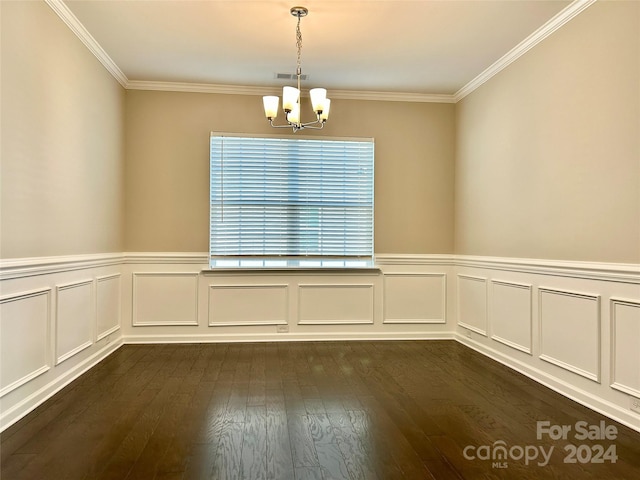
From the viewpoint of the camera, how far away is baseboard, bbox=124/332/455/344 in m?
4.94

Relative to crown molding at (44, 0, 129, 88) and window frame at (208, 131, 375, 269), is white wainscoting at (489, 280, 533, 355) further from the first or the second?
crown molding at (44, 0, 129, 88)

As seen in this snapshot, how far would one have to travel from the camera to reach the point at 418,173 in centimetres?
532

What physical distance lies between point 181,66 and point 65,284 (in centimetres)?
236

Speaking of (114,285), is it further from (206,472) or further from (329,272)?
(206,472)

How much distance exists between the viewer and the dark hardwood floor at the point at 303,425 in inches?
88.0

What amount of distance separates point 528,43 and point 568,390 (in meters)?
2.79

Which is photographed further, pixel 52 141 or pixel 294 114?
pixel 294 114

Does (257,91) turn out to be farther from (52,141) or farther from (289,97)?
(52,141)

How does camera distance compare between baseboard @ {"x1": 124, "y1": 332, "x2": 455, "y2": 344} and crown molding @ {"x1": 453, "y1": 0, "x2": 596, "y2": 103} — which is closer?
crown molding @ {"x1": 453, "y1": 0, "x2": 596, "y2": 103}

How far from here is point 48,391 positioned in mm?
3221

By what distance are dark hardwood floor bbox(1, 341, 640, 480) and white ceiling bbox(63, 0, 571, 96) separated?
2.83m

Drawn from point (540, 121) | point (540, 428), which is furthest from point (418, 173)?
point (540, 428)

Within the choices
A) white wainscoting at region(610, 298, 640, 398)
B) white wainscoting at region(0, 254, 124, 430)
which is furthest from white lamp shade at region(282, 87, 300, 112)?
white wainscoting at region(610, 298, 640, 398)

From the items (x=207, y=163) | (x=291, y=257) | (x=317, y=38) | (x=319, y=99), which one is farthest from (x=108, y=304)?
(x=317, y=38)
